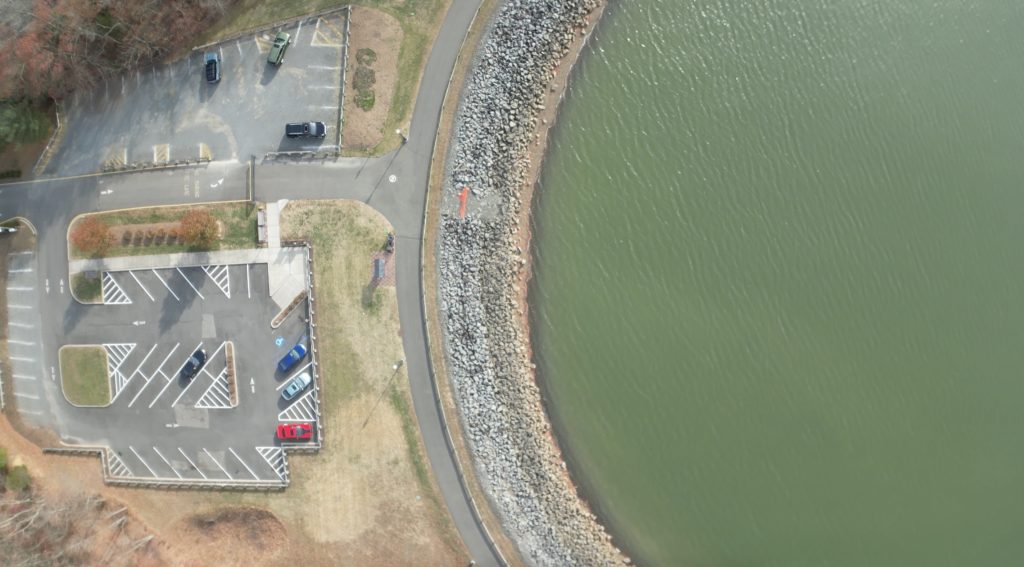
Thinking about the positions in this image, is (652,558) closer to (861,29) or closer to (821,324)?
(821,324)

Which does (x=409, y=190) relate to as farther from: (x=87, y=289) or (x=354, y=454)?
(x=87, y=289)

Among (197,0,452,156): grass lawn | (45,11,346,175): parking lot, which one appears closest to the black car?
(45,11,346,175): parking lot

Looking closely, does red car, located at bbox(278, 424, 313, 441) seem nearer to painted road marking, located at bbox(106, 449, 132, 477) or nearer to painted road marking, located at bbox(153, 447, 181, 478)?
painted road marking, located at bbox(153, 447, 181, 478)

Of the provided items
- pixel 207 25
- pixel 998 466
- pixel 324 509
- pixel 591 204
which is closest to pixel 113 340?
pixel 324 509

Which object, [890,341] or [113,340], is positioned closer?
[890,341]

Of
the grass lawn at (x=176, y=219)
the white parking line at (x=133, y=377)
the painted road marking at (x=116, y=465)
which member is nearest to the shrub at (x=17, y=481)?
the painted road marking at (x=116, y=465)

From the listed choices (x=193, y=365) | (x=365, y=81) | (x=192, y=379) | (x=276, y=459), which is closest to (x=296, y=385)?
(x=276, y=459)
